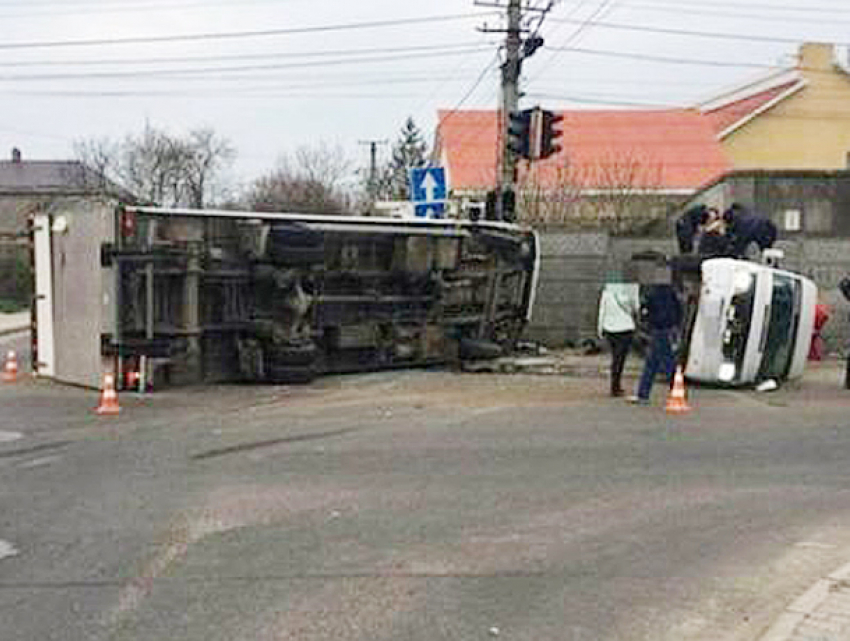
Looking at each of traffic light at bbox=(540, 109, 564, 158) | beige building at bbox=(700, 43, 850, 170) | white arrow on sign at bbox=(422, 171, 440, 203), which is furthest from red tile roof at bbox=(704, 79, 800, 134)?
white arrow on sign at bbox=(422, 171, 440, 203)

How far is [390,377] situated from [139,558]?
1021cm

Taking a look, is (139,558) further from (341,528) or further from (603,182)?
(603,182)

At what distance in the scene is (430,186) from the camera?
72.5 ft

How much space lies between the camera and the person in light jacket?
1520cm

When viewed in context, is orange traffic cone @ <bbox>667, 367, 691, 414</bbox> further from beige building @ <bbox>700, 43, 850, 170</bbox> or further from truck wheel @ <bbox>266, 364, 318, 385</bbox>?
beige building @ <bbox>700, 43, 850, 170</bbox>

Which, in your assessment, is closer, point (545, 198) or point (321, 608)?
Result: point (321, 608)

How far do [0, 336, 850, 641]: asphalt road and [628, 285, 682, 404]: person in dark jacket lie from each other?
41 cm

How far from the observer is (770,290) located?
52.9 ft

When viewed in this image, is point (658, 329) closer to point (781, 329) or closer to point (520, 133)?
point (781, 329)

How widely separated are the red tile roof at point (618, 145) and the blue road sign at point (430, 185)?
850 inches

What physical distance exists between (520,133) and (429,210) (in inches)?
77.3

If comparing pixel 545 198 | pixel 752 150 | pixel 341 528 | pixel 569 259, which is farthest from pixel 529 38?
pixel 752 150

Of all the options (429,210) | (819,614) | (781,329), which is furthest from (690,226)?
(819,614)

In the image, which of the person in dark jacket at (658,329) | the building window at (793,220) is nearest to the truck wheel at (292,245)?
the person in dark jacket at (658,329)
